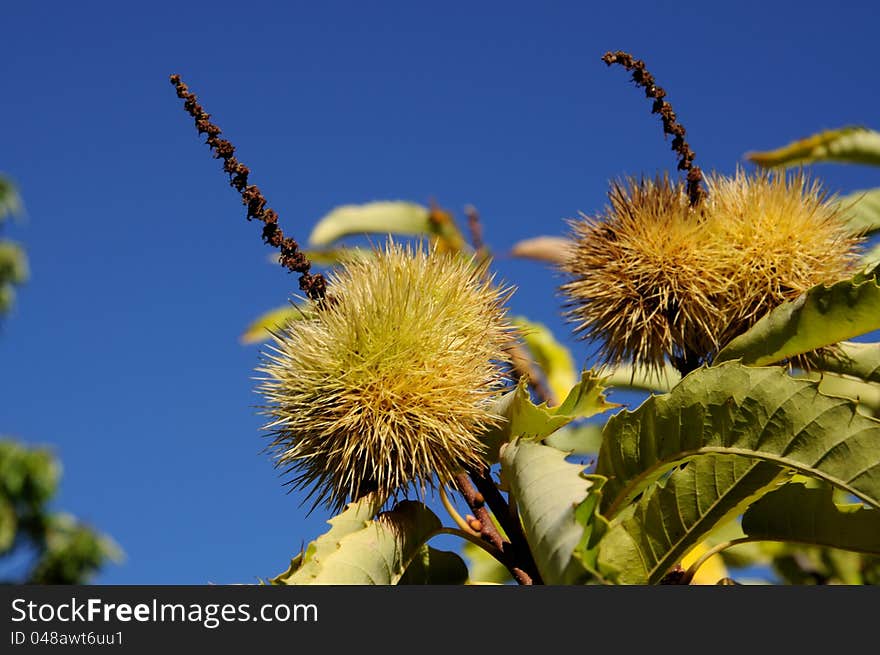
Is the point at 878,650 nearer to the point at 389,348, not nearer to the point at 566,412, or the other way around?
the point at 566,412

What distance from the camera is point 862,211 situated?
2.56m

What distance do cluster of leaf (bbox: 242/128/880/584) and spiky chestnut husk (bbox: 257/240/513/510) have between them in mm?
82

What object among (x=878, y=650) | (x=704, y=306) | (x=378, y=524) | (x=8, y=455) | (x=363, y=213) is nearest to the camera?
(x=878, y=650)

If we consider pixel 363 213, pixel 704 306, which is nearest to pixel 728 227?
pixel 704 306

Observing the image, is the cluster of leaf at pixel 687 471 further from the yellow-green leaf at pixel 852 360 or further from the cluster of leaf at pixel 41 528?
the cluster of leaf at pixel 41 528

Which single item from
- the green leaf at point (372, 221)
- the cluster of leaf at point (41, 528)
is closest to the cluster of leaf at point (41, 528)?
the cluster of leaf at point (41, 528)

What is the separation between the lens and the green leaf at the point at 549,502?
45.2 inches

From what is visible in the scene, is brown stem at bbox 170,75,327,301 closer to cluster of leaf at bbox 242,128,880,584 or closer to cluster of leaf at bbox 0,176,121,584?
cluster of leaf at bbox 242,128,880,584

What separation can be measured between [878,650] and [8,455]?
21003 mm

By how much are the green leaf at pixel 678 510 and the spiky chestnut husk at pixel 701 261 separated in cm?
37

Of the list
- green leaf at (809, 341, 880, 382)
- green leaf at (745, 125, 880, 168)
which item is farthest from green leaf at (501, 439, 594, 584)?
green leaf at (745, 125, 880, 168)

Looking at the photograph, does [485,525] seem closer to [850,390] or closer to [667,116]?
[667,116]

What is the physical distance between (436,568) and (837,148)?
2.76 meters

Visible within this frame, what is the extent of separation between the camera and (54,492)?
2005cm
